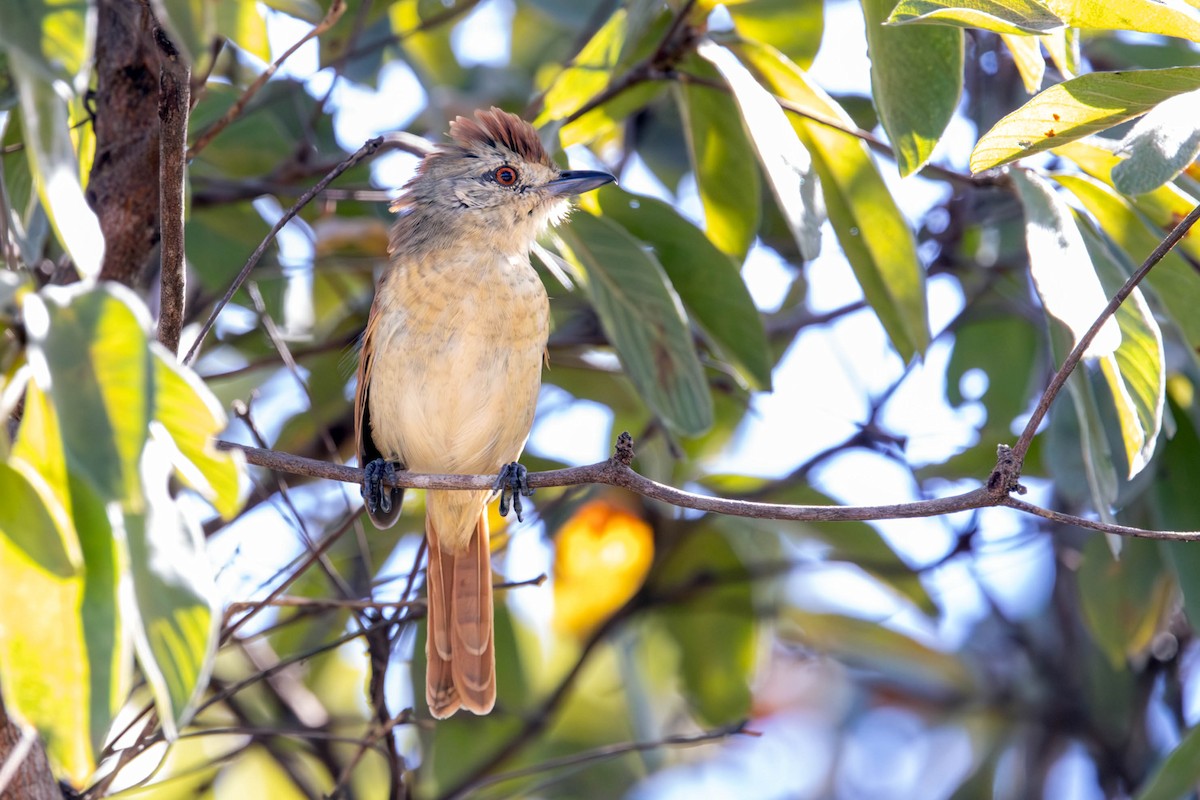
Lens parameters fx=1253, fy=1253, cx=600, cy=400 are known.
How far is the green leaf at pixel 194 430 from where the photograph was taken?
4.70 ft

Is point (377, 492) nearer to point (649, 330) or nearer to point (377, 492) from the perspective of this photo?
point (377, 492)

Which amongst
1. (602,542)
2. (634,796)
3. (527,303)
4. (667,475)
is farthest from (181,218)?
(634,796)

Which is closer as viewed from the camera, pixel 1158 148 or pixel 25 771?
pixel 1158 148

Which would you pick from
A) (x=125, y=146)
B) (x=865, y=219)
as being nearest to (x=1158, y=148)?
(x=865, y=219)

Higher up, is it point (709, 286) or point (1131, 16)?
point (709, 286)

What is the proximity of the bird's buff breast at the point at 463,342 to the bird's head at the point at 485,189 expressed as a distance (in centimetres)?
15

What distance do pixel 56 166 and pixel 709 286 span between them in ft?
6.51

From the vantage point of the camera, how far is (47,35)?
1.63m

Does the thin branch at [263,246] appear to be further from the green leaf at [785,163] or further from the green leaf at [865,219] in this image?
the green leaf at [865,219]

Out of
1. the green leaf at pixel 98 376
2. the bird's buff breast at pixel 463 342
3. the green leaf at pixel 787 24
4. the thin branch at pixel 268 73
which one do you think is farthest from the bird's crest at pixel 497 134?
the green leaf at pixel 98 376

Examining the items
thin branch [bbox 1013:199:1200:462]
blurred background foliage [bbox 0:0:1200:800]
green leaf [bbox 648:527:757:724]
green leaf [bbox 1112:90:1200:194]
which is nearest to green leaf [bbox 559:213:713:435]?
blurred background foliage [bbox 0:0:1200:800]

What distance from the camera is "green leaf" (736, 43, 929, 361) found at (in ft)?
10.0

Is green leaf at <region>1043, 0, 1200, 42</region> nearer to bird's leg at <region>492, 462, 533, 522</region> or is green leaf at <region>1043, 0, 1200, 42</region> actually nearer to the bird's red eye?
bird's leg at <region>492, 462, 533, 522</region>

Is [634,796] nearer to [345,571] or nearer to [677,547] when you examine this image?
[677,547]
